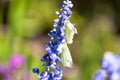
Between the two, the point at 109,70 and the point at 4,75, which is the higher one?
the point at 4,75

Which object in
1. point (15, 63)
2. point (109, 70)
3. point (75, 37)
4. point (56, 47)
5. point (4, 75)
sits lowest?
point (56, 47)

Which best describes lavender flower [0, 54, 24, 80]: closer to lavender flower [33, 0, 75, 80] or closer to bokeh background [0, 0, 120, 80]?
bokeh background [0, 0, 120, 80]

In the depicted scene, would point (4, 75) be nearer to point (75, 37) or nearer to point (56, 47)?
point (56, 47)

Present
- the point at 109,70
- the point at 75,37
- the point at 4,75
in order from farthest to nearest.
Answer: the point at 75,37
the point at 4,75
the point at 109,70

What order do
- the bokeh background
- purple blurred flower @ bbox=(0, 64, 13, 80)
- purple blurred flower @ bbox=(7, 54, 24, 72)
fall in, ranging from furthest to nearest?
the bokeh background
purple blurred flower @ bbox=(7, 54, 24, 72)
purple blurred flower @ bbox=(0, 64, 13, 80)

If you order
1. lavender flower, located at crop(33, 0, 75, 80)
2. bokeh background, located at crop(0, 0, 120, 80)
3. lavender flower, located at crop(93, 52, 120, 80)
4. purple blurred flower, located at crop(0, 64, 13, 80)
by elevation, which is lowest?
lavender flower, located at crop(33, 0, 75, 80)

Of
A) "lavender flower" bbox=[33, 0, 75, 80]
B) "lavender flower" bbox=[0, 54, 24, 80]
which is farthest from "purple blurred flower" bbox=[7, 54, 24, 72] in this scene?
"lavender flower" bbox=[33, 0, 75, 80]

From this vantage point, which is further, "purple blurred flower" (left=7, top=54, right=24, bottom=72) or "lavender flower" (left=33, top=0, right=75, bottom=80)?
"purple blurred flower" (left=7, top=54, right=24, bottom=72)

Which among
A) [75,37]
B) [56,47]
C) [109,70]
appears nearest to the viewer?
[56,47]

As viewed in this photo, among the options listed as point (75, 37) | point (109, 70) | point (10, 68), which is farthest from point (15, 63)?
point (75, 37)

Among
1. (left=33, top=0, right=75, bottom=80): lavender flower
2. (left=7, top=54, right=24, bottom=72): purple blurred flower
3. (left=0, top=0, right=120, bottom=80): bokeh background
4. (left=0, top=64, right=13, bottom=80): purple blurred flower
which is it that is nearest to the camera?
(left=33, top=0, right=75, bottom=80): lavender flower
